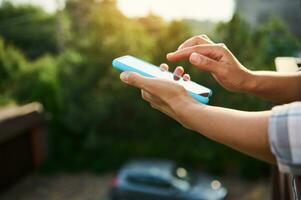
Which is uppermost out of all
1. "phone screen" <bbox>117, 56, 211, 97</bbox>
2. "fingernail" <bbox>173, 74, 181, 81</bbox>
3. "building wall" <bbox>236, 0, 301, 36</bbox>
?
"phone screen" <bbox>117, 56, 211, 97</bbox>

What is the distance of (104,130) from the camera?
30.7 feet

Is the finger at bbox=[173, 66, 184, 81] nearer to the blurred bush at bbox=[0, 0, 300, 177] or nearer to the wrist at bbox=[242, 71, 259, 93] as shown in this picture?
the wrist at bbox=[242, 71, 259, 93]

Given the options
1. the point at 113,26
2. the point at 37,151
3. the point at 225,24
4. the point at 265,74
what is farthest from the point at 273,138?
the point at 37,151

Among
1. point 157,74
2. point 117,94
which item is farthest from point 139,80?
point 117,94

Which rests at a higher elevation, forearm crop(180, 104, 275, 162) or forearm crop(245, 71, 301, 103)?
forearm crop(180, 104, 275, 162)

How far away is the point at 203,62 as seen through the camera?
43.3 inches

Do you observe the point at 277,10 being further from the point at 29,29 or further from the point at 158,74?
the point at 158,74

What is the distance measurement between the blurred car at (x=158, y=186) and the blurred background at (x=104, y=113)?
49.8 inches

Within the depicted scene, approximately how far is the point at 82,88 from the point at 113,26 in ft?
4.76

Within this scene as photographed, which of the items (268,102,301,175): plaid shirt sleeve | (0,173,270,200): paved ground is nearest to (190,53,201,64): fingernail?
(268,102,301,175): plaid shirt sleeve

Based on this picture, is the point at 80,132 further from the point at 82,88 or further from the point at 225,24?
the point at 225,24

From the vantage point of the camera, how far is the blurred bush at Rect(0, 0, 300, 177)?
853 cm

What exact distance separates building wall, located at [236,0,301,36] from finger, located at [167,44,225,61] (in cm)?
1447

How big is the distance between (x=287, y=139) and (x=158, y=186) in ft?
21.4
